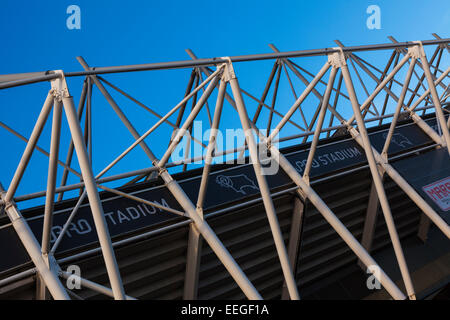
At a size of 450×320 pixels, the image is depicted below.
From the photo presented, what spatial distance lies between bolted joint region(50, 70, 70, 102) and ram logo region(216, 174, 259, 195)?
499 cm

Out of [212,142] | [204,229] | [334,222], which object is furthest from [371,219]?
[212,142]

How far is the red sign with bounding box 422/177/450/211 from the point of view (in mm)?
12109

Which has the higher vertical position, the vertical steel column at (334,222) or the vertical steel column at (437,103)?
the vertical steel column at (437,103)

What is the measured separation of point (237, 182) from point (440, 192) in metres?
6.05

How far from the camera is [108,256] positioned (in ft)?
21.2

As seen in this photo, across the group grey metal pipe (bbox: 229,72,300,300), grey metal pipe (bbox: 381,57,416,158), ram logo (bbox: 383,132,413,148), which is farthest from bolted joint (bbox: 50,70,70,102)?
ram logo (bbox: 383,132,413,148)

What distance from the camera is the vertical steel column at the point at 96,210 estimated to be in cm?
642

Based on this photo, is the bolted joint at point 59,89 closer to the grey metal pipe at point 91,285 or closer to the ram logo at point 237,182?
the grey metal pipe at point 91,285

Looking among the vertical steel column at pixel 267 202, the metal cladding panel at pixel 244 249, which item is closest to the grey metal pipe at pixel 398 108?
the metal cladding panel at pixel 244 249

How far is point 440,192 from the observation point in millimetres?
12461

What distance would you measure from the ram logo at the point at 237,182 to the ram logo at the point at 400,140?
5.93 meters

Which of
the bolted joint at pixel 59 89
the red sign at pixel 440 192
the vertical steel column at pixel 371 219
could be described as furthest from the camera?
the vertical steel column at pixel 371 219

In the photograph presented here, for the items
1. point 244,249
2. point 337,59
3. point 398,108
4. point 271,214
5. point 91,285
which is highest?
point 337,59

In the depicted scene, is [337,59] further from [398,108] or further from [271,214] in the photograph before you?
[271,214]
